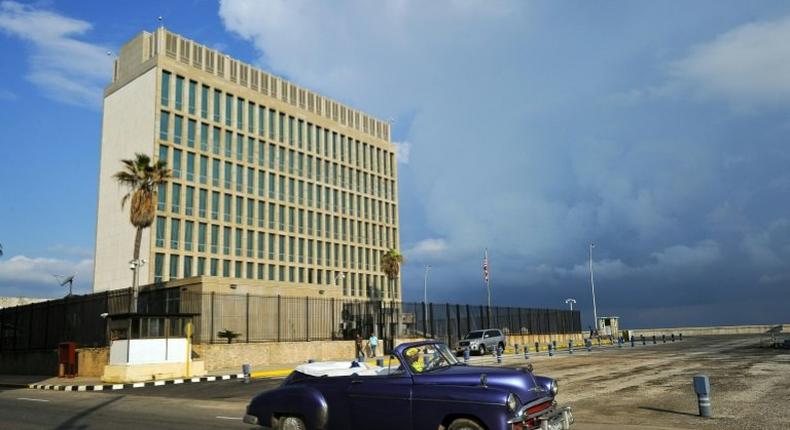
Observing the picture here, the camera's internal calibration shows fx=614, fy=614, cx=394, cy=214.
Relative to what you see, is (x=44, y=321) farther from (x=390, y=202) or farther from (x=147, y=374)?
(x=390, y=202)

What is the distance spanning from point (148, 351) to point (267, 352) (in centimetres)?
862

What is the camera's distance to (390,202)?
9650cm

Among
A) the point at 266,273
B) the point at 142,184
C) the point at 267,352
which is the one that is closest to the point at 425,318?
the point at 267,352

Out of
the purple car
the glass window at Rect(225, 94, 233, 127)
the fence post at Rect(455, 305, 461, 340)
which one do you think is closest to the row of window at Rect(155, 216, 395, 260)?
the glass window at Rect(225, 94, 233, 127)

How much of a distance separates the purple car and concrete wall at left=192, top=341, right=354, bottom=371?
2288cm

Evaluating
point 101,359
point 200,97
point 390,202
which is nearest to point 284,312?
point 101,359

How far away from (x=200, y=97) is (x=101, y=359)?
1779 inches

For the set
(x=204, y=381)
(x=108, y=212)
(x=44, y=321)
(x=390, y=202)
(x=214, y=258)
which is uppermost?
(x=390, y=202)

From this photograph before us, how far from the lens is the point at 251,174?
245 feet

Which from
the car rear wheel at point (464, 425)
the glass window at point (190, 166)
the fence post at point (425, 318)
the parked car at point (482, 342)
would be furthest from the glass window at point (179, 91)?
the car rear wheel at point (464, 425)

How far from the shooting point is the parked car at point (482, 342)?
3869cm

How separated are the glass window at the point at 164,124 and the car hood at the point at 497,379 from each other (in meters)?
61.8

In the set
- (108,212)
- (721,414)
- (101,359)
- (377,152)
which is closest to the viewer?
(721,414)

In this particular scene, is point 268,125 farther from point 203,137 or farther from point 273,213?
point 273,213
